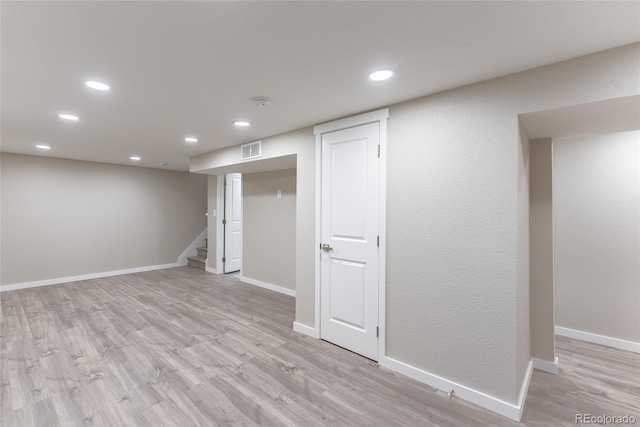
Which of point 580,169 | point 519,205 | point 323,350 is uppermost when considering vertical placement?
point 580,169

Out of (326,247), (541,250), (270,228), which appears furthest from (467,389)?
(270,228)

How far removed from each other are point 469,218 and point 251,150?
2840mm

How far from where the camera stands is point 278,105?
2463 millimetres

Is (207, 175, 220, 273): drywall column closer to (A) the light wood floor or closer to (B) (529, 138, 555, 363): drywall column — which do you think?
(A) the light wood floor

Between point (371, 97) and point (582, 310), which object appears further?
point (582, 310)

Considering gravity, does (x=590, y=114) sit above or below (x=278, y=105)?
below

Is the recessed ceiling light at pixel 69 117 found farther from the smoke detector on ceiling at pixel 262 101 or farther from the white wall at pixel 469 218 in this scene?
the white wall at pixel 469 218

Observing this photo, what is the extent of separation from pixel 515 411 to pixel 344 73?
2.50 m

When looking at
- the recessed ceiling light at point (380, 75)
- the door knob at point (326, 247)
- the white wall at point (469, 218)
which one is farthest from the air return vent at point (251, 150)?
the recessed ceiling light at point (380, 75)

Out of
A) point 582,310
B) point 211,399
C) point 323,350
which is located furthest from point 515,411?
point 211,399

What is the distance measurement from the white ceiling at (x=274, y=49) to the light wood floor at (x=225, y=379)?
2283mm

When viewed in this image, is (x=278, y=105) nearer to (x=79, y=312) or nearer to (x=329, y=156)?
(x=329, y=156)

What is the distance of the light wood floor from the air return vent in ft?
7.02

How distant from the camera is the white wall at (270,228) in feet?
14.8
